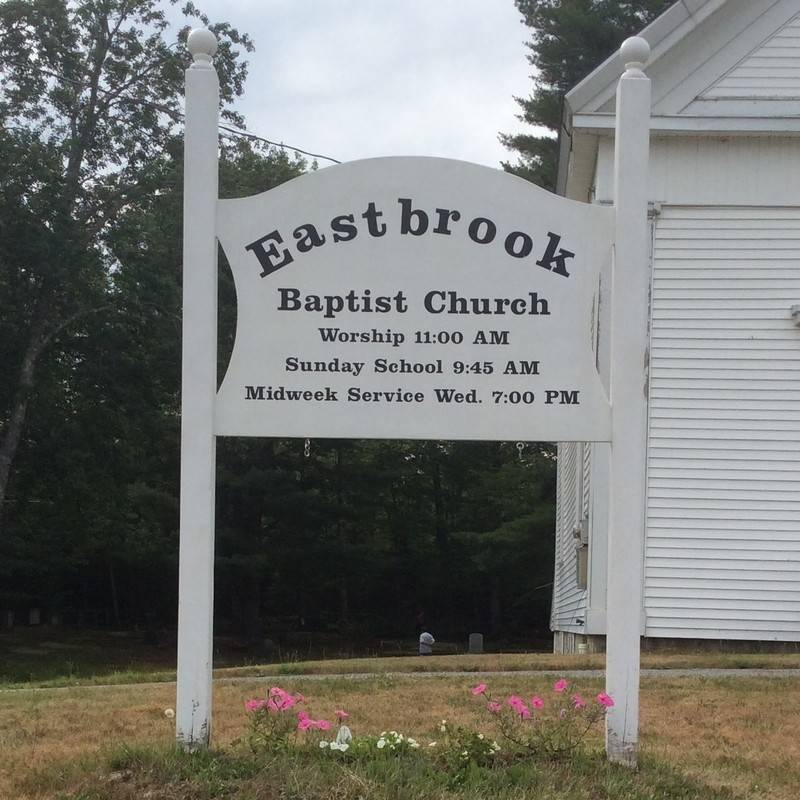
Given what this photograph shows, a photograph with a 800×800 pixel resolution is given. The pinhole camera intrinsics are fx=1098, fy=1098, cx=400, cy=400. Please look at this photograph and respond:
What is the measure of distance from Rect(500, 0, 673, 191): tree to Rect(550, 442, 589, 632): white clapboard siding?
1397 cm

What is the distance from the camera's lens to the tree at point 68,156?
26.8 metres

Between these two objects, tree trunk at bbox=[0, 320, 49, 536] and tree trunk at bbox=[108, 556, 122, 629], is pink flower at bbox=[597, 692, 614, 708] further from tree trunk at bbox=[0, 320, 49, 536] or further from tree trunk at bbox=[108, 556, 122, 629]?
tree trunk at bbox=[108, 556, 122, 629]

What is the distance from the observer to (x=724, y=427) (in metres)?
11.9

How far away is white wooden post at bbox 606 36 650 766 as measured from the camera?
16.9ft

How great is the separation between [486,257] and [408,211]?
44cm

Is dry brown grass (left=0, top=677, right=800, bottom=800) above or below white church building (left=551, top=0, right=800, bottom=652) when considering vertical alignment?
below

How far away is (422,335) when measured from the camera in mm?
5238

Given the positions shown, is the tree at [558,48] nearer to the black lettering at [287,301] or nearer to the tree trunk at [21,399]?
the tree trunk at [21,399]

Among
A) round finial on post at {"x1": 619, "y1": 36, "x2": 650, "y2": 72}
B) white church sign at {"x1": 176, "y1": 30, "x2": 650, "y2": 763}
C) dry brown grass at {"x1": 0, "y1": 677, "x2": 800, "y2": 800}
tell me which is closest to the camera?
white church sign at {"x1": 176, "y1": 30, "x2": 650, "y2": 763}

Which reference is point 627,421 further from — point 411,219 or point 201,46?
point 201,46

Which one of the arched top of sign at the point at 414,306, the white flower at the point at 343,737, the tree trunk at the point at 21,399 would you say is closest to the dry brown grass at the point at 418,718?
the white flower at the point at 343,737

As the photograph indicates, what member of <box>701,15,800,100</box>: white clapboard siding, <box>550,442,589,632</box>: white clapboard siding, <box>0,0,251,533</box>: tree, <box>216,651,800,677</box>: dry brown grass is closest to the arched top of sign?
<box>216,651,800,677</box>: dry brown grass

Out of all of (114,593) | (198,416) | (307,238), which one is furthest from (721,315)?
(114,593)

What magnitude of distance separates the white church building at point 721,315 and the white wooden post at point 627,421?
6.83 m
